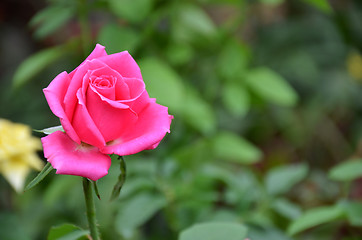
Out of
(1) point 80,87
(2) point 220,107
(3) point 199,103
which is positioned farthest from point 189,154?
(2) point 220,107

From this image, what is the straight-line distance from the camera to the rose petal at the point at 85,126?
1.21ft

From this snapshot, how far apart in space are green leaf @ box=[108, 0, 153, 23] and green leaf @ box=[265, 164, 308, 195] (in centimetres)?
41

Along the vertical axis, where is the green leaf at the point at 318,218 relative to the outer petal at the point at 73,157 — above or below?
below

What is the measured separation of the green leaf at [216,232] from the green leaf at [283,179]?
0.38 m

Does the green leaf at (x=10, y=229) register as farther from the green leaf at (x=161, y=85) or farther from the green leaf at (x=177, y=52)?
the green leaf at (x=177, y=52)

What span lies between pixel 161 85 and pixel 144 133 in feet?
1.77

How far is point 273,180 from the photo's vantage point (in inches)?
33.4

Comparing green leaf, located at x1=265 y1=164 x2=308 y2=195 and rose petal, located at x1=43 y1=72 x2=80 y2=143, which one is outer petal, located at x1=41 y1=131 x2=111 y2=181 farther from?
green leaf, located at x1=265 y1=164 x2=308 y2=195

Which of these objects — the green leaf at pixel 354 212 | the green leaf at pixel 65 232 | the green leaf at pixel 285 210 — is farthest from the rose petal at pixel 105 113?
the green leaf at pixel 285 210

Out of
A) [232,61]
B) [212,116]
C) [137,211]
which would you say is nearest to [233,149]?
[212,116]

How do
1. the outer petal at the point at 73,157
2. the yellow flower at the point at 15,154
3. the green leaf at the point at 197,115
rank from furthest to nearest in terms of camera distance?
the green leaf at the point at 197,115 < the yellow flower at the point at 15,154 < the outer petal at the point at 73,157

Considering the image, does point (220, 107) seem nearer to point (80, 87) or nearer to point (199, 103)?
Result: point (199, 103)

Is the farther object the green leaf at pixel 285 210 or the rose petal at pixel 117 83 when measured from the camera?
the green leaf at pixel 285 210

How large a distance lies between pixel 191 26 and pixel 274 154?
612 millimetres
